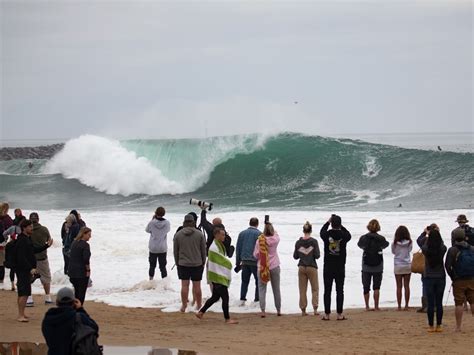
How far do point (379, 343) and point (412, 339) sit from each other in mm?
457

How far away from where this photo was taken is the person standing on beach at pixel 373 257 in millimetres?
11461

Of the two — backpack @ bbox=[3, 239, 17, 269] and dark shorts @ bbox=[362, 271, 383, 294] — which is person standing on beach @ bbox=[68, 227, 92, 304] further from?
dark shorts @ bbox=[362, 271, 383, 294]

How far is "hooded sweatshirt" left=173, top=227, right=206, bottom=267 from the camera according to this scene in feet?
36.1

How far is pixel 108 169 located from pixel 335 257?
102 ft

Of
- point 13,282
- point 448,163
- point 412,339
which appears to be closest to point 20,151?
point 448,163

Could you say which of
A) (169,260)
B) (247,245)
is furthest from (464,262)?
(169,260)

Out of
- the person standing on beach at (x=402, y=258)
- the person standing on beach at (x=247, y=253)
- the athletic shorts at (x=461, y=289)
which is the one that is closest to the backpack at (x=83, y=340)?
the athletic shorts at (x=461, y=289)

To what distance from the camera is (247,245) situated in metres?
11.7

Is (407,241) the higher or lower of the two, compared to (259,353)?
higher

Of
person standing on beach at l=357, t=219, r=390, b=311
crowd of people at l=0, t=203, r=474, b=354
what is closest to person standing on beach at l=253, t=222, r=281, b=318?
crowd of people at l=0, t=203, r=474, b=354

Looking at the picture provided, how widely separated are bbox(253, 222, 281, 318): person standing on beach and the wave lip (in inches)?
1037

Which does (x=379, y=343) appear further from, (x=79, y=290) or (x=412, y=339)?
(x=79, y=290)

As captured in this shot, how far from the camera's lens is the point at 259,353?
8.49 meters

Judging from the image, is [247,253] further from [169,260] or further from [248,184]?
[248,184]
